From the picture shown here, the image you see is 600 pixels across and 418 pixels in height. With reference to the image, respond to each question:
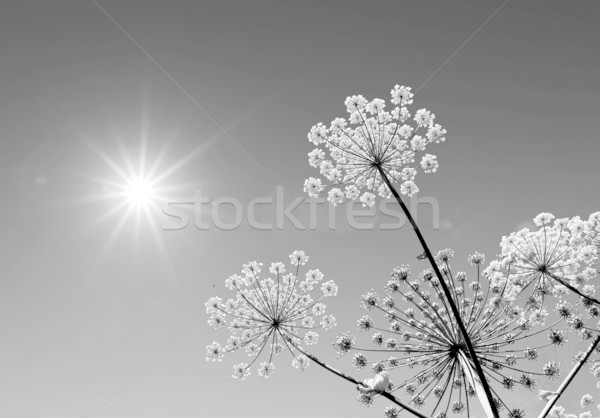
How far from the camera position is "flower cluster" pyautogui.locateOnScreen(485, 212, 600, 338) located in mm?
14000

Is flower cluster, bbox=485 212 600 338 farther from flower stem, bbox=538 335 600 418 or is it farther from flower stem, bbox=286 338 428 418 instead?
flower stem, bbox=286 338 428 418

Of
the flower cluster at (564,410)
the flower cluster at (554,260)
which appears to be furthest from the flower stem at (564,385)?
the flower cluster at (564,410)

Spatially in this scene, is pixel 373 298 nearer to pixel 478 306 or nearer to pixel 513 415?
pixel 478 306

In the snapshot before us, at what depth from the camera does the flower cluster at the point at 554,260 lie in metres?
14.0

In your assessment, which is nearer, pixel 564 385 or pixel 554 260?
pixel 564 385

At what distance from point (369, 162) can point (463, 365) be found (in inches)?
301

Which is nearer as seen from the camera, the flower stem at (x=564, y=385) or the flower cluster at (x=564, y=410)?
the flower stem at (x=564, y=385)

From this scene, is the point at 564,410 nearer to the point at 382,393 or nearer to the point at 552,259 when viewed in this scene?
the point at 552,259

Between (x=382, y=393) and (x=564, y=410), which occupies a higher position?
(x=382, y=393)

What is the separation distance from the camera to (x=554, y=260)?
14.1 m

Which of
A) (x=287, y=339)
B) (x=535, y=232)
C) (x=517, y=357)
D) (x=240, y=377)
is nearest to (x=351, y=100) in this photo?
(x=535, y=232)

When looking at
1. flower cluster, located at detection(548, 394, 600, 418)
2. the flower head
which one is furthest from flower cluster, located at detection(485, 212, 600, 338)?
flower cluster, located at detection(548, 394, 600, 418)

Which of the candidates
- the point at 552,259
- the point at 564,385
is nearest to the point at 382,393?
the point at 564,385

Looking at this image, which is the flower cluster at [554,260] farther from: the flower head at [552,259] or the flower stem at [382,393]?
the flower stem at [382,393]
